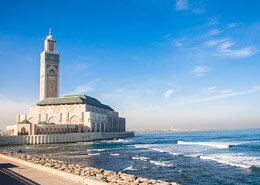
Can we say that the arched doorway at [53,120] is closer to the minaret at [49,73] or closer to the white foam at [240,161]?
the minaret at [49,73]

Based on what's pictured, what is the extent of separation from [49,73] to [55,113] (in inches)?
934

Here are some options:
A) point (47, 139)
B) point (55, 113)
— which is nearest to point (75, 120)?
point (55, 113)

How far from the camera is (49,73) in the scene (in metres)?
110

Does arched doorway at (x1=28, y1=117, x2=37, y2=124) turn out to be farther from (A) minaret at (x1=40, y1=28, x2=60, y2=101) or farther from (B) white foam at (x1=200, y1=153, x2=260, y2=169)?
(B) white foam at (x1=200, y1=153, x2=260, y2=169)

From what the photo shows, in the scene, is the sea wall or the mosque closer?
the sea wall

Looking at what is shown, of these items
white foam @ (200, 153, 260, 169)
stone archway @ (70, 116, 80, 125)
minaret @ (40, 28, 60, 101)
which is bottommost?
white foam @ (200, 153, 260, 169)

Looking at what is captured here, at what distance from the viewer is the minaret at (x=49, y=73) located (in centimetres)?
10901

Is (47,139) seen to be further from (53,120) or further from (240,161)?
(240,161)

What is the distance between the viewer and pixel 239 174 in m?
→ 21.0

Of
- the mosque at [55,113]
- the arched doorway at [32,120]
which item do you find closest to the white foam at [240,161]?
the mosque at [55,113]

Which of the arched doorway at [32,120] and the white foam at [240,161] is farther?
the arched doorway at [32,120]

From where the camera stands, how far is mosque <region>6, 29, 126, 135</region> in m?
76.2

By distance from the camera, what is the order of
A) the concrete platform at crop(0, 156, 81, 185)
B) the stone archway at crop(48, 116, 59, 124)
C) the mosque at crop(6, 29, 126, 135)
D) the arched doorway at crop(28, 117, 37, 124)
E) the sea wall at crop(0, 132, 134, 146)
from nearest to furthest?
the concrete platform at crop(0, 156, 81, 185) < the sea wall at crop(0, 132, 134, 146) < the mosque at crop(6, 29, 126, 135) < the stone archway at crop(48, 116, 59, 124) < the arched doorway at crop(28, 117, 37, 124)

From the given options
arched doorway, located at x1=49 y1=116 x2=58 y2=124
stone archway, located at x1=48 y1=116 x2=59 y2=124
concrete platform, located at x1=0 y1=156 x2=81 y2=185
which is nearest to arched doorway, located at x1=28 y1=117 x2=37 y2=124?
stone archway, located at x1=48 y1=116 x2=59 y2=124
